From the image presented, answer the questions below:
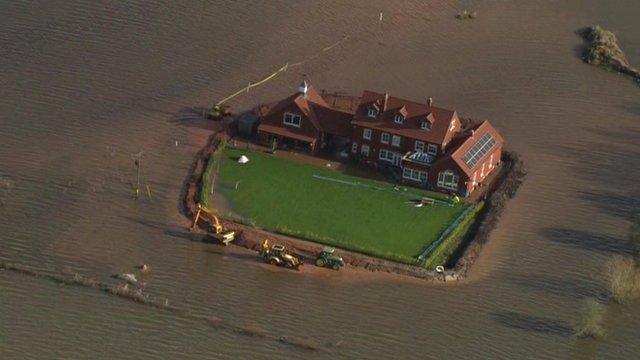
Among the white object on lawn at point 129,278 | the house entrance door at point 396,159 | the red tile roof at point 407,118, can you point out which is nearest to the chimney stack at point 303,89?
the red tile roof at point 407,118

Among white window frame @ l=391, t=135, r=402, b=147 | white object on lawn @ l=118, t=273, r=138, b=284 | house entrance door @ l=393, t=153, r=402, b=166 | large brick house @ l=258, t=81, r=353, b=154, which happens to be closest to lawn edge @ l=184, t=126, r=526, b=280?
large brick house @ l=258, t=81, r=353, b=154

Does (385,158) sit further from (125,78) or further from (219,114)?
(125,78)

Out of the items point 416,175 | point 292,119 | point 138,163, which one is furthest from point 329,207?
point 138,163

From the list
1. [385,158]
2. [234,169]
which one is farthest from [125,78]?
[385,158]

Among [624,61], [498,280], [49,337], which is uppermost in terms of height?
[624,61]

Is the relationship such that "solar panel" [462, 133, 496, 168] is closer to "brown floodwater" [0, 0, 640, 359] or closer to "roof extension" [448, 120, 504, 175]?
"roof extension" [448, 120, 504, 175]
